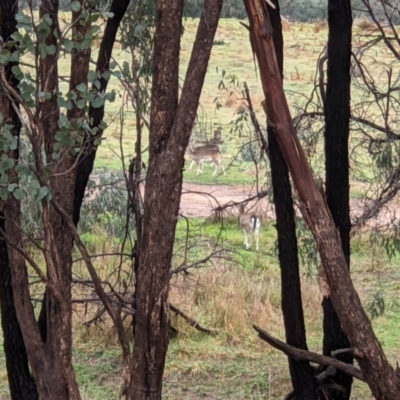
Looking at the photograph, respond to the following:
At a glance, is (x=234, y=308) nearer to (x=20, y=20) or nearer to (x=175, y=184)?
(x=175, y=184)

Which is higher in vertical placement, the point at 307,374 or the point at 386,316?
the point at 307,374

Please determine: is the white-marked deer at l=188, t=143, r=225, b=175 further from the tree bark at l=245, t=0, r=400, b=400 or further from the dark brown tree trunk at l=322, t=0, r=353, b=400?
the tree bark at l=245, t=0, r=400, b=400

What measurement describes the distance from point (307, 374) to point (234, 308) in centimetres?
306

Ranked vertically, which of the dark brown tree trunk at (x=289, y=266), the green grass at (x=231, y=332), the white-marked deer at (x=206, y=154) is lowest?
the green grass at (x=231, y=332)

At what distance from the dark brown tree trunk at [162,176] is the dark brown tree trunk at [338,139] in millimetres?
1508

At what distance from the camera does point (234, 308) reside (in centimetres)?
798

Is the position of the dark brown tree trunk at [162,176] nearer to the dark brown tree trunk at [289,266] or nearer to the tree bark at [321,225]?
the tree bark at [321,225]

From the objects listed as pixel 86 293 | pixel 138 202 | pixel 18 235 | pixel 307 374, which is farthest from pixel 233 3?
pixel 18 235

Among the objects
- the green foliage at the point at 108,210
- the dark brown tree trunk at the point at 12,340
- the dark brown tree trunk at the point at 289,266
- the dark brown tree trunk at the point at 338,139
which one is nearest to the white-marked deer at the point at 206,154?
the green foliage at the point at 108,210

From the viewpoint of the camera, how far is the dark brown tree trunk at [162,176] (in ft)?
11.6

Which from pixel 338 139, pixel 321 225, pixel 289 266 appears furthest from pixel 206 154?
pixel 321 225

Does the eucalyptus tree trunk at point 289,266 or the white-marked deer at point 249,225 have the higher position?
the eucalyptus tree trunk at point 289,266

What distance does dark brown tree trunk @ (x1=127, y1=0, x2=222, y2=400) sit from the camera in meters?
3.54

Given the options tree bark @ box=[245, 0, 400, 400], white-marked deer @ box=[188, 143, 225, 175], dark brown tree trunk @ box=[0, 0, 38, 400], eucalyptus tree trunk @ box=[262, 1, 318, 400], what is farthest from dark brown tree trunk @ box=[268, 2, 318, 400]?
white-marked deer @ box=[188, 143, 225, 175]
